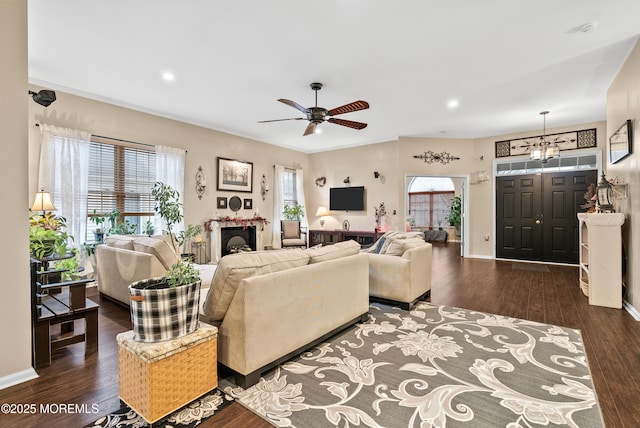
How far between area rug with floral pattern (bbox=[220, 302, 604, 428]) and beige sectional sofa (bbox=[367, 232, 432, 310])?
0.59 metres

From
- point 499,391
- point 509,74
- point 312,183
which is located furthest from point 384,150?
point 499,391

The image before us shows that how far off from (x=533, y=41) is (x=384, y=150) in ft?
14.9

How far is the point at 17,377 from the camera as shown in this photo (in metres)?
2.13

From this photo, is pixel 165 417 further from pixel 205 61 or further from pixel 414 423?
pixel 205 61

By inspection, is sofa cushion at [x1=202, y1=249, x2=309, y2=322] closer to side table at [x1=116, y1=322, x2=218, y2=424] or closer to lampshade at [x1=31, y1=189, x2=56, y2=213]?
side table at [x1=116, y1=322, x2=218, y2=424]

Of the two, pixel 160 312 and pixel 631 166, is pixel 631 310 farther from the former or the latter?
pixel 160 312

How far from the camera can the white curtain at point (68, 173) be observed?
429 centimetres

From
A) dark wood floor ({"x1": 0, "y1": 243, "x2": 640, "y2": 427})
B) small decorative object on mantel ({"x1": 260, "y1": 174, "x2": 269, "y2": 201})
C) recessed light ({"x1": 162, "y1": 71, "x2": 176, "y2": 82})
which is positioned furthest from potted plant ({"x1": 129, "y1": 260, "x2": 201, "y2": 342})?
small decorative object on mantel ({"x1": 260, "y1": 174, "x2": 269, "y2": 201})

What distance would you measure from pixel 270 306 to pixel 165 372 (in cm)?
71

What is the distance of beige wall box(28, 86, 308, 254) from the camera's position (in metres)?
4.42

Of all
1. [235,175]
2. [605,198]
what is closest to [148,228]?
[235,175]

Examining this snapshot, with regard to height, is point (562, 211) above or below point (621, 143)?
below

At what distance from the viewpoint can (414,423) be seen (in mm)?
1742

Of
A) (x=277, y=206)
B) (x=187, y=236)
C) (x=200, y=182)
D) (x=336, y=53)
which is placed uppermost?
(x=336, y=53)
